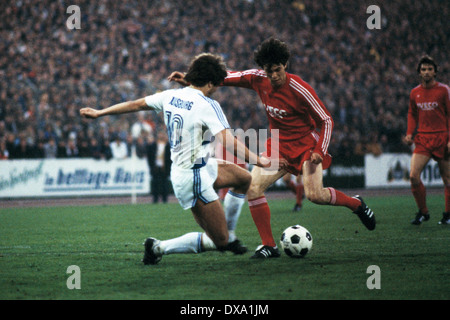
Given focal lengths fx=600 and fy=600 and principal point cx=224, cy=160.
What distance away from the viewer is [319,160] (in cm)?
659

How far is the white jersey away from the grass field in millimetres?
1115

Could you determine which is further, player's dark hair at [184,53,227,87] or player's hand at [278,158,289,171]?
player's hand at [278,158,289,171]

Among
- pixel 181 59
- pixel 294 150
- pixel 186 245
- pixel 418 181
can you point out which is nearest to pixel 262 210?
pixel 294 150

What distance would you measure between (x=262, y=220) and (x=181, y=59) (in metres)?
17.3

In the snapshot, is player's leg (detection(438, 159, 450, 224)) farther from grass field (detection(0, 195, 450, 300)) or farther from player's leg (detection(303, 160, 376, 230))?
player's leg (detection(303, 160, 376, 230))

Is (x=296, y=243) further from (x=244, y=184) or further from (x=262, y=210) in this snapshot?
(x=244, y=184)

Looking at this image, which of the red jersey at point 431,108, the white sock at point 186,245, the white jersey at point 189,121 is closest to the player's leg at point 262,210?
the white sock at point 186,245

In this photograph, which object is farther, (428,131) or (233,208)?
(428,131)

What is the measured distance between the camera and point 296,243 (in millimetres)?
6457

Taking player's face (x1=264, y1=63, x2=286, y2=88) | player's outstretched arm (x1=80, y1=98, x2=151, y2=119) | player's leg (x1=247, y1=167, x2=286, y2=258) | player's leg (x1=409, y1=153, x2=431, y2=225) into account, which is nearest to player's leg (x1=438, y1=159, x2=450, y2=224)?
player's leg (x1=409, y1=153, x2=431, y2=225)

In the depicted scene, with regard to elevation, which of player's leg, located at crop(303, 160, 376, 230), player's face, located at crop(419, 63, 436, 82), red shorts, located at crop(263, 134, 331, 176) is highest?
player's face, located at crop(419, 63, 436, 82)

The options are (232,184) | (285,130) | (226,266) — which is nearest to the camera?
(226,266)

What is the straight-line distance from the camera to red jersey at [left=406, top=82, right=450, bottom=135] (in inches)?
385
